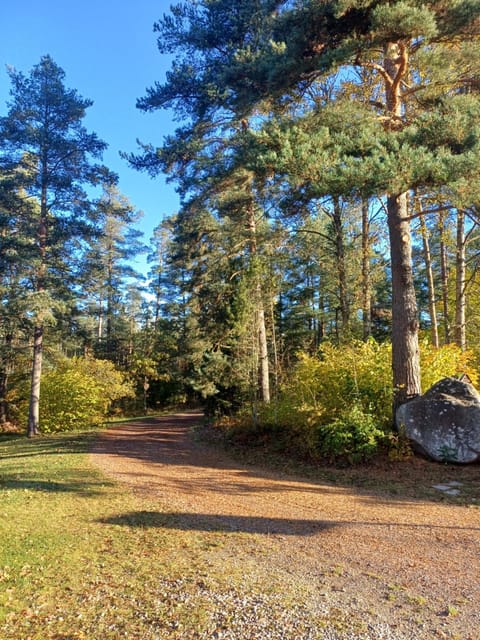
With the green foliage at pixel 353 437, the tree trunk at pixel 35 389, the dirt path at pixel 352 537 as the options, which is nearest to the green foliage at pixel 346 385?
the green foliage at pixel 353 437

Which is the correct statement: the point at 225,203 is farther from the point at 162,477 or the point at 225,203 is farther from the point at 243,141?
the point at 162,477

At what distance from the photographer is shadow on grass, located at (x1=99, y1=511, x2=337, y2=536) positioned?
4.55 m

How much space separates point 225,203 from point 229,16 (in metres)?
4.55

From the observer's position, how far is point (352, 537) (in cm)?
424

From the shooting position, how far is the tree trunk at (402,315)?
7.73 metres

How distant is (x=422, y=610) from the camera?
2.82 metres

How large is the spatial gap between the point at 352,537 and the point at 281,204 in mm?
5632

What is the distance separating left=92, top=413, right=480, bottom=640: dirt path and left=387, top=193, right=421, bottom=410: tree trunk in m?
2.57

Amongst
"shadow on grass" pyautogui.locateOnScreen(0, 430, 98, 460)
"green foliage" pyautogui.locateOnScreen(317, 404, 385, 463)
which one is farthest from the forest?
"shadow on grass" pyautogui.locateOnScreen(0, 430, 98, 460)

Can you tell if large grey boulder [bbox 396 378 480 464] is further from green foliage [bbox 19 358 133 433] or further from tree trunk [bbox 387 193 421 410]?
green foliage [bbox 19 358 133 433]

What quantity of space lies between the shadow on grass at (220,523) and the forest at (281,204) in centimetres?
292

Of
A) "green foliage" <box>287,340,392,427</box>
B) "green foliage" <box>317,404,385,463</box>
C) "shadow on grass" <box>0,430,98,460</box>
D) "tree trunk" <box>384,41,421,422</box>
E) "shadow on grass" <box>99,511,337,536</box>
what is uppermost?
"tree trunk" <box>384,41,421,422</box>

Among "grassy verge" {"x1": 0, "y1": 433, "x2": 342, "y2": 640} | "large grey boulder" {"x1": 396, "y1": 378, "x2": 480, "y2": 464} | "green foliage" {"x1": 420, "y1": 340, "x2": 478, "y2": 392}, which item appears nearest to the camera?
"grassy verge" {"x1": 0, "y1": 433, "x2": 342, "y2": 640}

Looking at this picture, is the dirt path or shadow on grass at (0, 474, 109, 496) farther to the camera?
shadow on grass at (0, 474, 109, 496)
